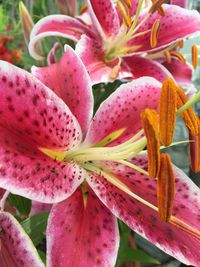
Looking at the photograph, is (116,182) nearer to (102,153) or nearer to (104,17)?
(102,153)

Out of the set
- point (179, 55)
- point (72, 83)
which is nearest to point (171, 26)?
point (179, 55)

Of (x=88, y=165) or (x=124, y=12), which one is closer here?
(x=88, y=165)

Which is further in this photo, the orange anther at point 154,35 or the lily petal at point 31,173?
the orange anther at point 154,35

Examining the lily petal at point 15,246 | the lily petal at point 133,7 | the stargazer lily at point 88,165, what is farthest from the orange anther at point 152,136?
the lily petal at point 133,7

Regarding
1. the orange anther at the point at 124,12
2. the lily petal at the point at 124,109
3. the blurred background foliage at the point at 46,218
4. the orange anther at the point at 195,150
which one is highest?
the orange anther at the point at 124,12

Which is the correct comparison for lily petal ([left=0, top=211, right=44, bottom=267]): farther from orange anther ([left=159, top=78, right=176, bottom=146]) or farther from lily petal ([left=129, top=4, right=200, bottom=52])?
lily petal ([left=129, top=4, right=200, bottom=52])

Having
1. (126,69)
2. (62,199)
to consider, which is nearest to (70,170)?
(62,199)

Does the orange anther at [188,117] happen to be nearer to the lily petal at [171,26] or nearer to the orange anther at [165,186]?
the orange anther at [165,186]

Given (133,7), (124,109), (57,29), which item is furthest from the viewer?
(133,7)
